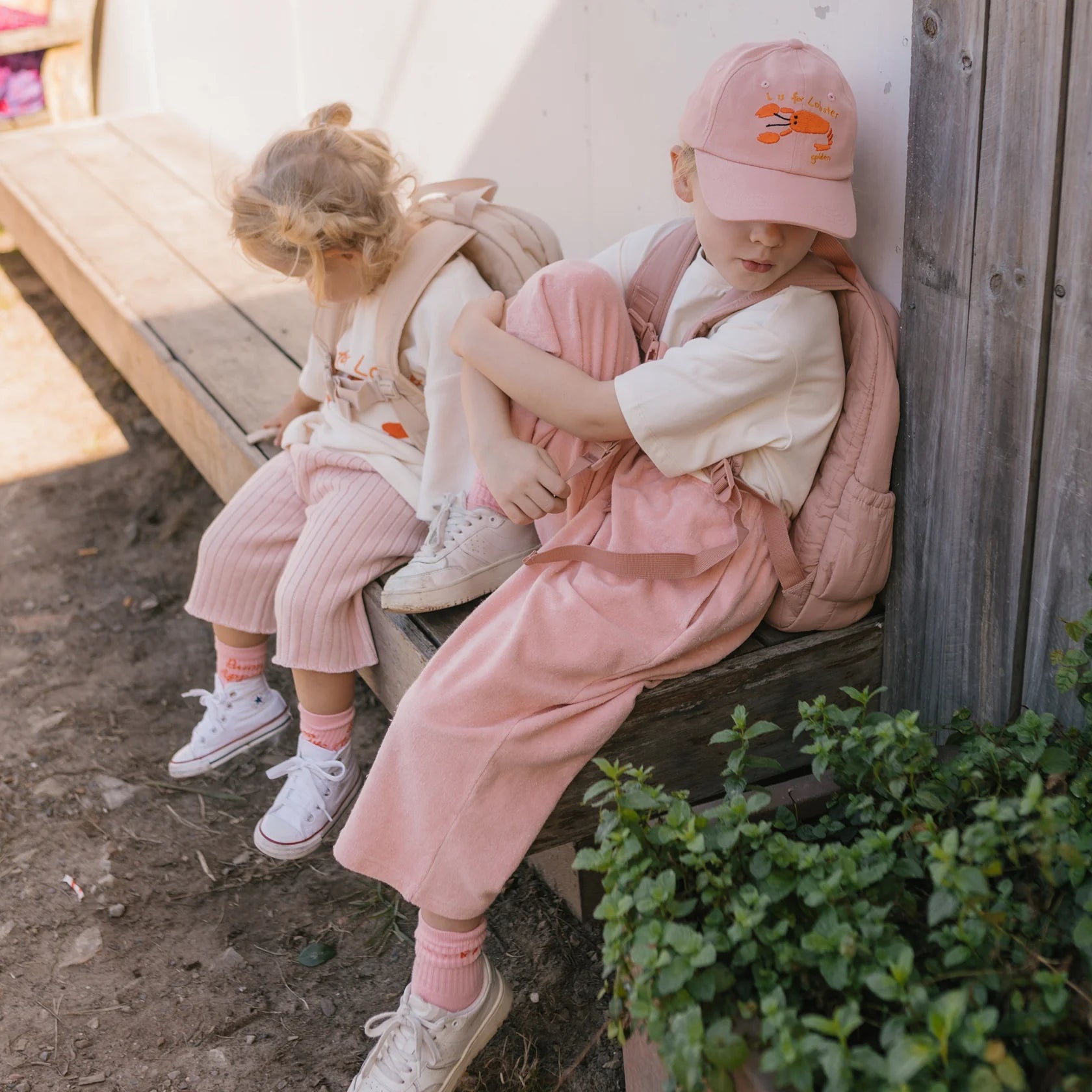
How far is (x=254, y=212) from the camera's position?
221 centimetres

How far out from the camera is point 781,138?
166 centimetres

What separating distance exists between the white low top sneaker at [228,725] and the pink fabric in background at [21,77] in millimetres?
4243

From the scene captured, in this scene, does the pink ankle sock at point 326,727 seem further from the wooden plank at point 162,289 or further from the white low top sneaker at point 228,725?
the wooden plank at point 162,289

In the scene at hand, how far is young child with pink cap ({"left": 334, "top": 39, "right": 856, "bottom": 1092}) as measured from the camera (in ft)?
5.56

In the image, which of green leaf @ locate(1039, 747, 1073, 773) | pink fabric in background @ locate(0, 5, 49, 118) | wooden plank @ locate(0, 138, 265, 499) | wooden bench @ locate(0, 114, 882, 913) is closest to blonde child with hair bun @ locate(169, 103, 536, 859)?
wooden bench @ locate(0, 114, 882, 913)

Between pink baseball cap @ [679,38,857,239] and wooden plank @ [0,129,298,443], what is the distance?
1572 millimetres

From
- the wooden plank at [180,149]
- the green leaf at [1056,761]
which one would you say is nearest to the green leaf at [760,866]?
the green leaf at [1056,761]

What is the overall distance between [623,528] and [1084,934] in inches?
33.5

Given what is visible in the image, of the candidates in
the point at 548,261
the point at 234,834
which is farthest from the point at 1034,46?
the point at 234,834

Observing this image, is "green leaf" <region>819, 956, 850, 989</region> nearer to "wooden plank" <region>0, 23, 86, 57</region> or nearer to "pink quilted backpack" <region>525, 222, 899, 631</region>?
"pink quilted backpack" <region>525, 222, 899, 631</region>

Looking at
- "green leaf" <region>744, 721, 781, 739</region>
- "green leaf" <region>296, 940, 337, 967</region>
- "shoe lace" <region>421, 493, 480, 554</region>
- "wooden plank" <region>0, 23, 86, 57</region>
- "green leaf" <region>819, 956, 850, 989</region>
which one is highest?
"wooden plank" <region>0, 23, 86, 57</region>

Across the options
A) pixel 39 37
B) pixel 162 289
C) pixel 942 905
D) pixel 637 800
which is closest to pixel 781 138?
pixel 637 800

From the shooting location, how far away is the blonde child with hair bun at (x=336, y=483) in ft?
7.23

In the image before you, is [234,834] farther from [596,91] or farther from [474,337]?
[596,91]
